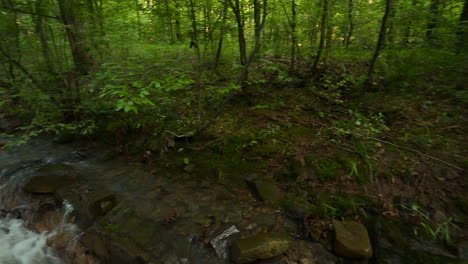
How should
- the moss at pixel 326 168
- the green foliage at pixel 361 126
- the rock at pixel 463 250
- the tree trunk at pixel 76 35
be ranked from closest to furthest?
the rock at pixel 463 250
the moss at pixel 326 168
the green foliage at pixel 361 126
the tree trunk at pixel 76 35

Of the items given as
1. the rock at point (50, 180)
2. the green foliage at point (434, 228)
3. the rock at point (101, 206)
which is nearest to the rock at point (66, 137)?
the rock at point (50, 180)

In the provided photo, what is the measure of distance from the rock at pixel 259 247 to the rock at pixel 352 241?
0.57 metres

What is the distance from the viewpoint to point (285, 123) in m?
4.73

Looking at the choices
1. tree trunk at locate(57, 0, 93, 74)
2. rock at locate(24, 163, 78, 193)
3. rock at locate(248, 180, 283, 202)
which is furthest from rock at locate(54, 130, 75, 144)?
rock at locate(248, 180, 283, 202)

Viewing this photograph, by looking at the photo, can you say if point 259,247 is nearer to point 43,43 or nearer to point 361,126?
point 361,126

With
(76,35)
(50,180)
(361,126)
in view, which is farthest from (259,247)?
(76,35)

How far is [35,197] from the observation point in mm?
3953

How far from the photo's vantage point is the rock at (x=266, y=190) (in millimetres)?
3525

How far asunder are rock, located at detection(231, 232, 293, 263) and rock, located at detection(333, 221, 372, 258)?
573 mm

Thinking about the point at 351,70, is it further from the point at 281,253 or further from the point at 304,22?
the point at 281,253

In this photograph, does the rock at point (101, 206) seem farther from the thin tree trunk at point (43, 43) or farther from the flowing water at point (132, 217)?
the thin tree trunk at point (43, 43)

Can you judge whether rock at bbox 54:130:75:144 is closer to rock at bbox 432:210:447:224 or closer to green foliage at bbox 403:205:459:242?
green foliage at bbox 403:205:459:242

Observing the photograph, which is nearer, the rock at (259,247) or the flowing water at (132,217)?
the rock at (259,247)

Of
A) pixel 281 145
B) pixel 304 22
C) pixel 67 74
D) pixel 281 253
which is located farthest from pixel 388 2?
pixel 67 74
